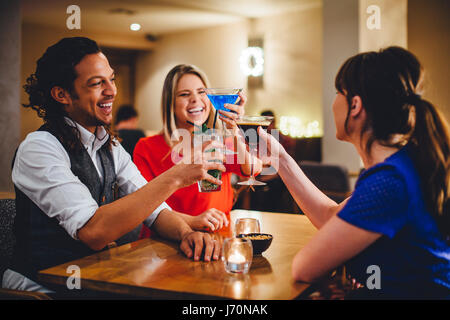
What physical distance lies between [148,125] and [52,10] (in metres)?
3.40

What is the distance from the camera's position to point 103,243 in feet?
4.68

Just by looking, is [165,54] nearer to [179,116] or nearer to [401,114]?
[179,116]

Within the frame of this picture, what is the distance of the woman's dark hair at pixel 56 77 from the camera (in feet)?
5.44

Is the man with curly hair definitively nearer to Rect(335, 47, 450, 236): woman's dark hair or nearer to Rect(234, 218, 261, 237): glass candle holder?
Rect(234, 218, 261, 237): glass candle holder

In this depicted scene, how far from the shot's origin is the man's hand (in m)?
1.41

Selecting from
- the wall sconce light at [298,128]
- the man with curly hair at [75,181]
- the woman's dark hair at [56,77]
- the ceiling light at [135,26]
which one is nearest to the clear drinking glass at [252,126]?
the man with curly hair at [75,181]

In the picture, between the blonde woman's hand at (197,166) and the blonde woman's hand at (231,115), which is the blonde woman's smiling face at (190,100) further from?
the blonde woman's hand at (197,166)

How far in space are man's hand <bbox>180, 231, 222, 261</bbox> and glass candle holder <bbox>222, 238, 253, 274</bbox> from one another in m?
0.16

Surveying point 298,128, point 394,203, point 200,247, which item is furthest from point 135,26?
point 394,203

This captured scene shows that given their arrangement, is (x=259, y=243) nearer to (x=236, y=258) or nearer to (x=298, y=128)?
(x=236, y=258)

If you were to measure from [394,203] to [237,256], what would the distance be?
466mm

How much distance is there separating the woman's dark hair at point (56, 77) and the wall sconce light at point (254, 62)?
6667mm

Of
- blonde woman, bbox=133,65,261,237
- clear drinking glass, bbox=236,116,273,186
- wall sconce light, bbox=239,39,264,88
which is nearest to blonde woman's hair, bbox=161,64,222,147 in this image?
blonde woman, bbox=133,65,261,237

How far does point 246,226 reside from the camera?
1.55 m
